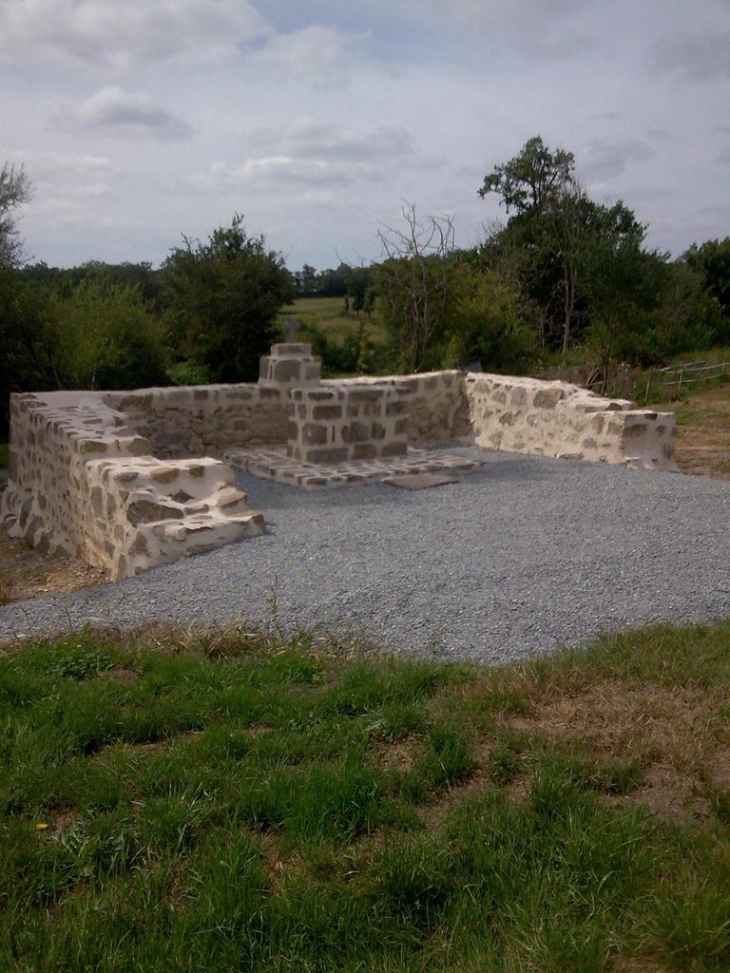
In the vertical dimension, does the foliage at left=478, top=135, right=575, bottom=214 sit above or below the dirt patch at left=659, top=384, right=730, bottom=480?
above

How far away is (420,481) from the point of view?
9.10 metres

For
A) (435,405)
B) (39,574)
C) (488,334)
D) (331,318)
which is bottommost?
(39,574)

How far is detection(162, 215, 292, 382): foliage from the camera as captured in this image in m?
19.1

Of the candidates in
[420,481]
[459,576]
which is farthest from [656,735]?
[420,481]

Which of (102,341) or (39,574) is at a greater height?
(102,341)

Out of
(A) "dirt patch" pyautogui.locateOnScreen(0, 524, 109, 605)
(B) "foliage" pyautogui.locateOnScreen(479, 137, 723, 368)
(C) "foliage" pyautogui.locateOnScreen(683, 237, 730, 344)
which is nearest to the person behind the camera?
(A) "dirt patch" pyautogui.locateOnScreen(0, 524, 109, 605)

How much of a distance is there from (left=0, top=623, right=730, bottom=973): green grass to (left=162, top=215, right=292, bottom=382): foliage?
15748 mm

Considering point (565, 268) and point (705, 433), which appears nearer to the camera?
point (705, 433)

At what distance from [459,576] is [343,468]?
444cm

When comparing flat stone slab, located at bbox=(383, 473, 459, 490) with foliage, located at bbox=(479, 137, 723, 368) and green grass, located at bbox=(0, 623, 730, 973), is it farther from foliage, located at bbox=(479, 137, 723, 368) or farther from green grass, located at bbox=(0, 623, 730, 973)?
foliage, located at bbox=(479, 137, 723, 368)

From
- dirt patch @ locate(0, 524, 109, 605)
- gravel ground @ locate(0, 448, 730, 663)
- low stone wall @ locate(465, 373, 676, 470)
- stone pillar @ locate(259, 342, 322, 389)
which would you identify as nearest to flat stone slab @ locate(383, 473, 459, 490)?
gravel ground @ locate(0, 448, 730, 663)

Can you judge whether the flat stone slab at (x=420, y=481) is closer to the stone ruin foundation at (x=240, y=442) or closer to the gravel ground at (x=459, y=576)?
the stone ruin foundation at (x=240, y=442)

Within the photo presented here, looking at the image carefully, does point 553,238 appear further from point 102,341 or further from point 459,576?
point 459,576

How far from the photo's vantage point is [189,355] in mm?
19859
